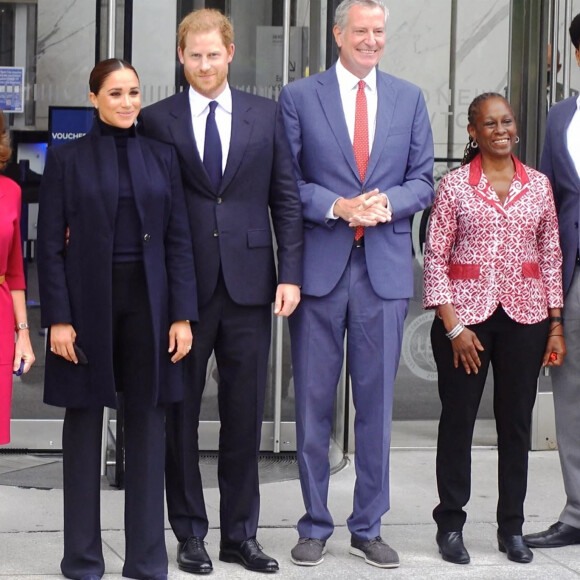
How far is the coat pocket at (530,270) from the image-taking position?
16.2ft

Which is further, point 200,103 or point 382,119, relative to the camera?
point 382,119

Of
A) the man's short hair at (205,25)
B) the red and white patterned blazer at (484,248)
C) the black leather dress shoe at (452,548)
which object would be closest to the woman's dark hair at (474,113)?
the red and white patterned blazer at (484,248)

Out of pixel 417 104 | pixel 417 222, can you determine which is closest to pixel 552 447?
pixel 417 222

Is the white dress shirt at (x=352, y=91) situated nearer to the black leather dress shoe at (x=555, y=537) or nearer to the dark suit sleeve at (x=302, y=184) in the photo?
the dark suit sleeve at (x=302, y=184)

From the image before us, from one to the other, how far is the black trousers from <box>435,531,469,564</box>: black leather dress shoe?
77 cm

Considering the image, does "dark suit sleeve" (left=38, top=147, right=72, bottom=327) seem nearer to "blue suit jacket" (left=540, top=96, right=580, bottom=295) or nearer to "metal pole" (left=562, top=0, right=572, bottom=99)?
"blue suit jacket" (left=540, top=96, right=580, bottom=295)

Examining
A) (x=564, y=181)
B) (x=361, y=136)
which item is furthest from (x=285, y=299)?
(x=564, y=181)

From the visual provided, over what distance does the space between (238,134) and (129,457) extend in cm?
128

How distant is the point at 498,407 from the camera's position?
5.00 meters

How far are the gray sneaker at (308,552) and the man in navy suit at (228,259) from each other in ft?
0.47

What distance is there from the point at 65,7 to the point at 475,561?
358cm

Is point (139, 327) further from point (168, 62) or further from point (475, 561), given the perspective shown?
point (168, 62)

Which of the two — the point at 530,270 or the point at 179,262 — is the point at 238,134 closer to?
the point at 179,262

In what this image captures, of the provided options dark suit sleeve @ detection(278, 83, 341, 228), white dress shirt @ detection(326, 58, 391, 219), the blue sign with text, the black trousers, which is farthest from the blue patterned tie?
the blue sign with text
